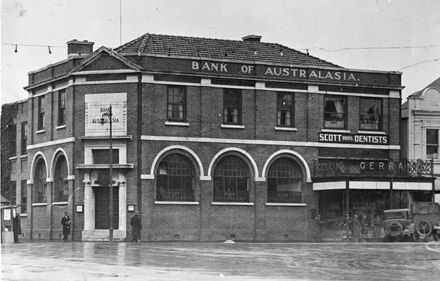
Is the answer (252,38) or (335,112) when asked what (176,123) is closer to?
(335,112)

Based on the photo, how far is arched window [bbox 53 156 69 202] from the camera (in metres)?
43.0

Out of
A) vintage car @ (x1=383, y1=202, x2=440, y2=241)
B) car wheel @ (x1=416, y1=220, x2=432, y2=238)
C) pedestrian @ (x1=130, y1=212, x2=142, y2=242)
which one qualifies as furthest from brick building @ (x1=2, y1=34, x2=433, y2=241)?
car wheel @ (x1=416, y1=220, x2=432, y2=238)

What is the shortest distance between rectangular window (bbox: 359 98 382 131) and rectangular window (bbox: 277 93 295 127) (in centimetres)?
398

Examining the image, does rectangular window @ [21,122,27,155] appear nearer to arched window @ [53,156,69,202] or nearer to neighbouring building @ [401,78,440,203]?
arched window @ [53,156,69,202]

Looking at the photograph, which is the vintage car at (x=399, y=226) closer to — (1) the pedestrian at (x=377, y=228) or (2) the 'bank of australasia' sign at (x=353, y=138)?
(1) the pedestrian at (x=377, y=228)

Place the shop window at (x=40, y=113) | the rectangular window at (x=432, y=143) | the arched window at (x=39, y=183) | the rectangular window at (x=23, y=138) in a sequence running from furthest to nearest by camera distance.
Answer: the rectangular window at (x=23, y=138) → the rectangular window at (x=432, y=143) → the shop window at (x=40, y=113) → the arched window at (x=39, y=183)

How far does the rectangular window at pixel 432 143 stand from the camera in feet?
152

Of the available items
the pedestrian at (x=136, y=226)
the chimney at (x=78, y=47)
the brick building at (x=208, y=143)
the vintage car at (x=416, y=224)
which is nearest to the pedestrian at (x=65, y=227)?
the brick building at (x=208, y=143)

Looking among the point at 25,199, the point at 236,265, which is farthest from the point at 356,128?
the point at 236,265

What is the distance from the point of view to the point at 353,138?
44688 millimetres

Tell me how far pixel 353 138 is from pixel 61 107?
15343 mm

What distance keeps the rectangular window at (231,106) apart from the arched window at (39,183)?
10333mm

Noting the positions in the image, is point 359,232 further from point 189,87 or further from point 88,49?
point 88,49

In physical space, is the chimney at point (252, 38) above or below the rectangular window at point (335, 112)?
above
